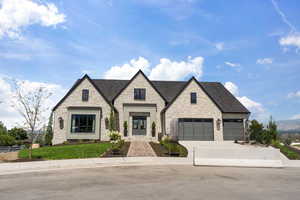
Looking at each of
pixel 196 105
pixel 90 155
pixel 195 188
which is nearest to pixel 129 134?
pixel 196 105

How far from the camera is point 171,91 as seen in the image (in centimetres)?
3106

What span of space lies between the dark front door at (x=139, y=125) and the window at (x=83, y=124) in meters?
5.24

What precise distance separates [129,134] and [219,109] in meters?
12.3

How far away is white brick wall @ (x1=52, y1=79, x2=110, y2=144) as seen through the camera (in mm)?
24844

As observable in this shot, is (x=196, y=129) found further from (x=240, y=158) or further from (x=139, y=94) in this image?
(x=240, y=158)

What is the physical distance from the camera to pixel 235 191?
7.05m

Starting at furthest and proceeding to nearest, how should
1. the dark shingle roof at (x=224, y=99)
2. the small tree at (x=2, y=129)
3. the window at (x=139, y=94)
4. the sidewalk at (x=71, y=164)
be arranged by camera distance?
1. the small tree at (x=2, y=129)
2. the dark shingle roof at (x=224, y=99)
3. the window at (x=139, y=94)
4. the sidewalk at (x=71, y=164)

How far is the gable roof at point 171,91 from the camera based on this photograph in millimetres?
→ 27016

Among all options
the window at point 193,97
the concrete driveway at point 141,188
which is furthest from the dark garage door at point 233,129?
the concrete driveway at point 141,188

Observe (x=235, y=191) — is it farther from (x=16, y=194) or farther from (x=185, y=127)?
(x=185, y=127)

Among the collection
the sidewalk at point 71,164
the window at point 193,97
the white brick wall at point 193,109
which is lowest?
the sidewalk at point 71,164

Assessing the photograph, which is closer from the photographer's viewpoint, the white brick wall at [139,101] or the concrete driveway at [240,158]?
the concrete driveway at [240,158]

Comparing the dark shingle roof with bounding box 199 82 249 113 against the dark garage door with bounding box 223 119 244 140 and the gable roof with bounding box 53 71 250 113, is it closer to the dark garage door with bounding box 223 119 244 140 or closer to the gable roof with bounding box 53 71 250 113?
the gable roof with bounding box 53 71 250 113

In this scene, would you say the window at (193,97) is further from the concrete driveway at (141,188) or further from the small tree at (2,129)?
the small tree at (2,129)
